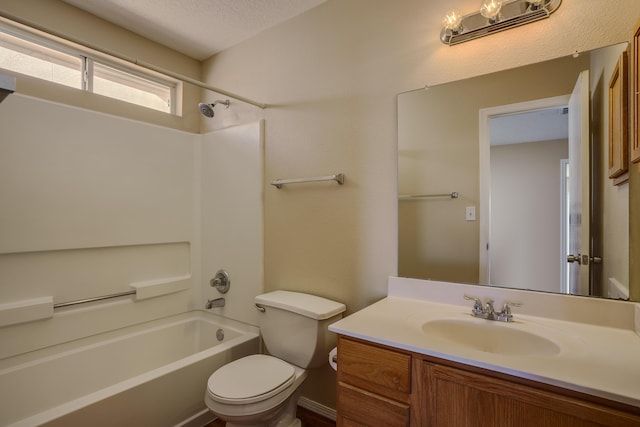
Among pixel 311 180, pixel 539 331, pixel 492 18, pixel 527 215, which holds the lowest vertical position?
pixel 539 331

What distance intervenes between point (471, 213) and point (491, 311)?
45 centimetres

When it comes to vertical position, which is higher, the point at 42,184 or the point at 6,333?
the point at 42,184

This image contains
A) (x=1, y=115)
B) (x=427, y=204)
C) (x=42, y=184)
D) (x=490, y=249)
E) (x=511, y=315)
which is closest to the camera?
(x=511, y=315)

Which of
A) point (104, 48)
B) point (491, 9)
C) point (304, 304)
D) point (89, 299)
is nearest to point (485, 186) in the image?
point (491, 9)

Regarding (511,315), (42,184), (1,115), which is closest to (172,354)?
(42,184)

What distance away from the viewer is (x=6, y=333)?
1.71m

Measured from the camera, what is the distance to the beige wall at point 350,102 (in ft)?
4.44

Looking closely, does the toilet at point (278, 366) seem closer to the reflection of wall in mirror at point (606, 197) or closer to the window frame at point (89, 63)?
the reflection of wall in mirror at point (606, 197)

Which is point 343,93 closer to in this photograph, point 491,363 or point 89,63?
point 491,363

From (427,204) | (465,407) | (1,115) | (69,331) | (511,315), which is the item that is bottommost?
(69,331)

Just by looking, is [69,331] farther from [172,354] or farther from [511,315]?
[511,315]

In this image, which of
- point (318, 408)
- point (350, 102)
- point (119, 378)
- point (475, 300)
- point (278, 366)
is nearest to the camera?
point (475, 300)

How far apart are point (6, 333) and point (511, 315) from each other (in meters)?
2.51

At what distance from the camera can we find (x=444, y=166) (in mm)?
1566
